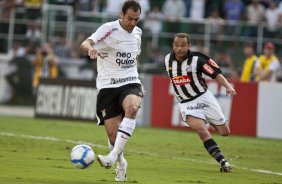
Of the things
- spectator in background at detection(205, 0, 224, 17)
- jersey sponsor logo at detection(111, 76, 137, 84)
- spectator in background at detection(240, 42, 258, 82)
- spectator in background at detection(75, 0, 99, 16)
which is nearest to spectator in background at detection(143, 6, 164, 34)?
spectator in background at detection(205, 0, 224, 17)

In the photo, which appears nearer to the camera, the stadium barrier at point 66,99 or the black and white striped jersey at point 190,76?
the black and white striped jersey at point 190,76

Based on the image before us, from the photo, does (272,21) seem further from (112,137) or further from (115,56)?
(112,137)

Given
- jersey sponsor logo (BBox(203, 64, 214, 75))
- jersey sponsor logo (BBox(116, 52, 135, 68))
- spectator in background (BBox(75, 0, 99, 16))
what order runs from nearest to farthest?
jersey sponsor logo (BBox(116, 52, 135, 68))
jersey sponsor logo (BBox(203, 64, 214, 75))
spectator in background (BBox(75, 0, 99, 16))

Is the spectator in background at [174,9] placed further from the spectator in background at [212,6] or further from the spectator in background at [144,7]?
the spectator in background at [212,6]

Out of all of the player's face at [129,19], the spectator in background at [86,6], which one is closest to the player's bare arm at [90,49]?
the player's face at [129,19]

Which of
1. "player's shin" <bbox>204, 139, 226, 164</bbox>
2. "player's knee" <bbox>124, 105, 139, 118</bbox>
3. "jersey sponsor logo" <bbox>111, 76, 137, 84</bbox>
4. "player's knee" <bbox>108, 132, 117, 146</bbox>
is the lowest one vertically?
"player's shin" <bbox>204, 139, 226, 164</bbox>

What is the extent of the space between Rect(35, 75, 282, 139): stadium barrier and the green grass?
799mm

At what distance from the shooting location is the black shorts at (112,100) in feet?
35.0

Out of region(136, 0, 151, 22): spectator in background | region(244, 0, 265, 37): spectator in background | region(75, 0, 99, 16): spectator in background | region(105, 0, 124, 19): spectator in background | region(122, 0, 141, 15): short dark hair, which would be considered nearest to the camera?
region(122, 0, 141, 15): short dark hair

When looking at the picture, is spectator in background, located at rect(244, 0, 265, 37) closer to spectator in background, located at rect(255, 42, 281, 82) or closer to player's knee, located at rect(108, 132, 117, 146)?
spectator in background, located at rect(255, 42, 281, 82)

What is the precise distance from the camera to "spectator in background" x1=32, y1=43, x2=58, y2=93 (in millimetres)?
28609

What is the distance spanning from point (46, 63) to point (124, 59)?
18.8 meters

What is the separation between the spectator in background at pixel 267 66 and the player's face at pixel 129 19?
11530mm

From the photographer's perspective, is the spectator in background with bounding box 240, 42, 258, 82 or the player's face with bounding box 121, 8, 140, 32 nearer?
the player's face with bounding box 121, 8, 140, 32
